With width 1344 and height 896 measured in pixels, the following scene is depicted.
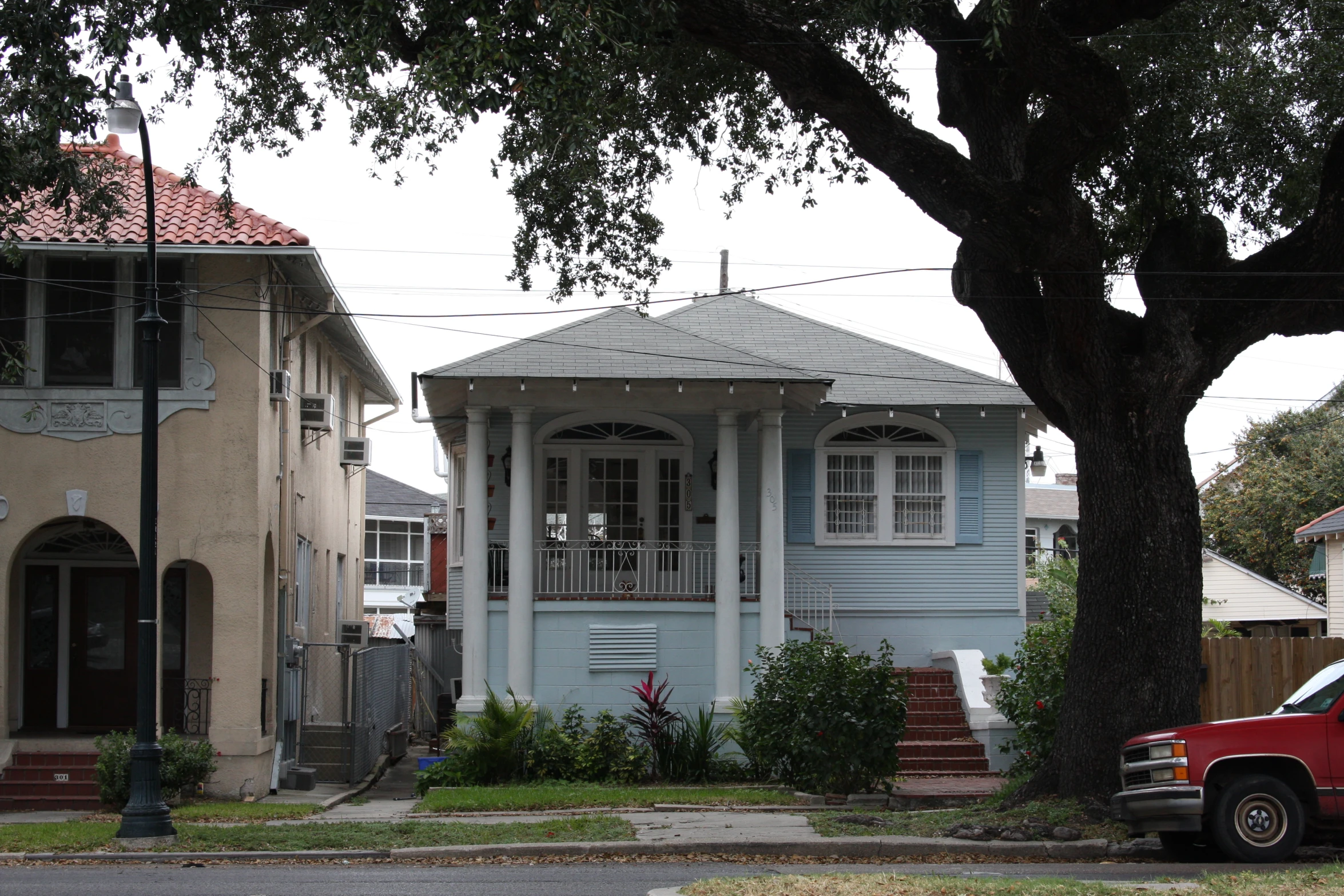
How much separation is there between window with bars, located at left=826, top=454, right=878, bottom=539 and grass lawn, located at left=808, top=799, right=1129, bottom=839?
7783mm

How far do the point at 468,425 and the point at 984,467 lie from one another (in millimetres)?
7756

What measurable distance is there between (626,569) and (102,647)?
7.00m

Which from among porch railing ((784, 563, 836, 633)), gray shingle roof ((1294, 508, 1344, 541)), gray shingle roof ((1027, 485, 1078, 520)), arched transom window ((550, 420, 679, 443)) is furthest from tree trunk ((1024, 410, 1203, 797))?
gray shingle roof ((1027, 485, 1078, 520))

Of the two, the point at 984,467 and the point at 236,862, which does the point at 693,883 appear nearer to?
the point at 236,862

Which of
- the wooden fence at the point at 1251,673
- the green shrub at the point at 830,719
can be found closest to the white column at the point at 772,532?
the green shrub at the point at 830,719

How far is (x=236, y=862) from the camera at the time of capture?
36.4ft

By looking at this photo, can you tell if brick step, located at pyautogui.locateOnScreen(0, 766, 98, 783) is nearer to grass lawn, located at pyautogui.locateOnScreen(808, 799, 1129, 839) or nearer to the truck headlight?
grass lawn, located at pyautogui.locateOnScreen(808, 799, 1129, 839)

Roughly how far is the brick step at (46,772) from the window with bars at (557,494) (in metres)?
6.82

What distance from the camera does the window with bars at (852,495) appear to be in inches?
797

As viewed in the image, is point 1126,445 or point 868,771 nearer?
point 1126,445

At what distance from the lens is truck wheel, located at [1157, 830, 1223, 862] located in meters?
10.7

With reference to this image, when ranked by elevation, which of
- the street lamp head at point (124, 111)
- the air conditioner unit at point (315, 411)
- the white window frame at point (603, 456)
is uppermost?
the street lamp head at point (124, 111)

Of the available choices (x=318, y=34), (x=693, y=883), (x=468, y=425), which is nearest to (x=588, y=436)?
(x=468, y=425)

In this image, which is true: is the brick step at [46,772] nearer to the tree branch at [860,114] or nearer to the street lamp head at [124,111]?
the street lamp head at [124,111]
